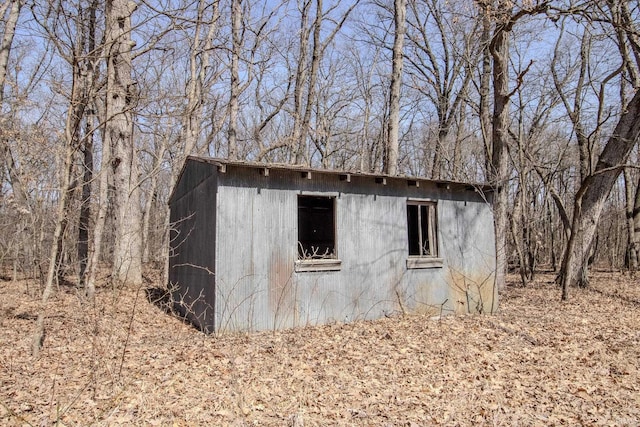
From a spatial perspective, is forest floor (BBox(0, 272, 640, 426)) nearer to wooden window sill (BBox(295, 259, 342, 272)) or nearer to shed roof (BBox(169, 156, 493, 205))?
wooden window sill (BBox(295, 259, 342, 272))

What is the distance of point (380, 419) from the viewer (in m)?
4.38

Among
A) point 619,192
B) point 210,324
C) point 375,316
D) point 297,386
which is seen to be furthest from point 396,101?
point 619,192

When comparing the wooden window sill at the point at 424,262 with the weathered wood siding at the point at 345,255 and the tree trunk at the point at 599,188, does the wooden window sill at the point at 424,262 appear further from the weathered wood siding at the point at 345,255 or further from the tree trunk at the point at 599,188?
the tree trunk at the point at 599,188

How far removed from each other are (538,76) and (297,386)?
17.5m

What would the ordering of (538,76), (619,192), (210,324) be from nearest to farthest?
(210,324) → (538,76) → (619,192)

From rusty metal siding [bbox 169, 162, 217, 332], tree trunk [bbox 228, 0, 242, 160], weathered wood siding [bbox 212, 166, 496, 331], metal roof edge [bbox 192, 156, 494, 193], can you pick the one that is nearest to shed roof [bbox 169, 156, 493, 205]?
metal roof edge [bbox 192, 156, 494, 193]

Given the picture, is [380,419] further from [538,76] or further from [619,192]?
[619,192]

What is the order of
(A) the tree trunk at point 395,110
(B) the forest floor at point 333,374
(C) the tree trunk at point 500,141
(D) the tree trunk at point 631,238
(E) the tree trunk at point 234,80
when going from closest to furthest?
(B) the forest floor at point 333,374 → (C) the tree trunk at point 500,141 → (A) the tree trunk at point 395,110 → (E) the tree trunk at point 234,80 → (D) the tree trunk at point 631,238

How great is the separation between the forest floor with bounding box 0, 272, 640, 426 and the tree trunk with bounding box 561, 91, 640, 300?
3.05 metres

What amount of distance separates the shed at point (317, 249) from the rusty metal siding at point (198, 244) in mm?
24

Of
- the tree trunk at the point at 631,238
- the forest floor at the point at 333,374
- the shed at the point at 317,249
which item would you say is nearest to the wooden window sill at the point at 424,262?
the shed at the point at 317,249

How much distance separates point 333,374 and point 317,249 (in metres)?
3.32

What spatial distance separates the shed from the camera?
7691 mm

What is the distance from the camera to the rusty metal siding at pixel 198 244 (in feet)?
25.8
